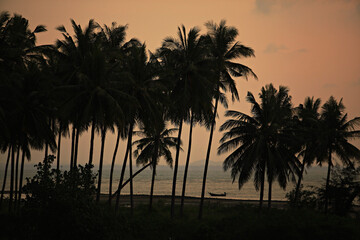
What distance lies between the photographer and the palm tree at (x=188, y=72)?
94.9ft

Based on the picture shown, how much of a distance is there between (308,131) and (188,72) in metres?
13.0

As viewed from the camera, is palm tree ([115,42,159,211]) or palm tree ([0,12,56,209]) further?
palm tree ([115,42,159,211])

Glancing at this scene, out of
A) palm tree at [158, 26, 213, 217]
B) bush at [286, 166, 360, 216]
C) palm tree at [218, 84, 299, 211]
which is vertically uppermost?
palm tree at [158, 26, 213, 217]

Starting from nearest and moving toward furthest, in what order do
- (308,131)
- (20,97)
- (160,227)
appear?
1. (20,97)
2. (160,227)
3. (308,131)

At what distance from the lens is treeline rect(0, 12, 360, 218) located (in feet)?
81.3

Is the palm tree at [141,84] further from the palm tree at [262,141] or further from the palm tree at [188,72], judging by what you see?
the palm tree at [262,141]

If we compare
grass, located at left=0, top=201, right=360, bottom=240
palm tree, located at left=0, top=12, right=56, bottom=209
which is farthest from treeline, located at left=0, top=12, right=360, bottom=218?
grass, located at left=0, top=201, right=360, bottom=240

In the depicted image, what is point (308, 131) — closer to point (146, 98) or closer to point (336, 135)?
point (336, 135)

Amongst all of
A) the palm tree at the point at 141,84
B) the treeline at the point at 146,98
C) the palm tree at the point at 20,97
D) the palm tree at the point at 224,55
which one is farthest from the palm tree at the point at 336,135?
the palm tree at the point at 20,97

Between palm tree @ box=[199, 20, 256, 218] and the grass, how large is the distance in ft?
20.3

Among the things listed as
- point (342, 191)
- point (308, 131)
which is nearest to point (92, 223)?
point (308, 131)

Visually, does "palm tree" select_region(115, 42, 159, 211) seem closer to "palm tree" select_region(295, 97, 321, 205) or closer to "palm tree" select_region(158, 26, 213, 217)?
"palm tree" select_region(158, 26, 213, 217)

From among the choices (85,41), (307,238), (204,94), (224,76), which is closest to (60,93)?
(85,41)

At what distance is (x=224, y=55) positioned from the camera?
31328 mm
